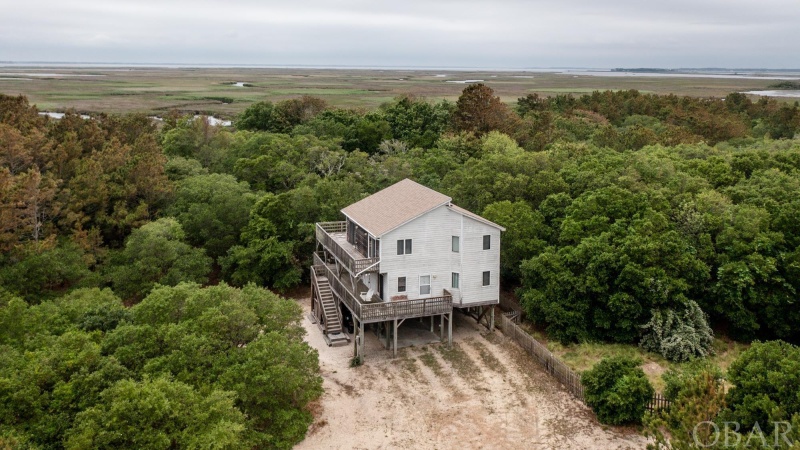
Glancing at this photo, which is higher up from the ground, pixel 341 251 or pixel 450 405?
pixel 341 251

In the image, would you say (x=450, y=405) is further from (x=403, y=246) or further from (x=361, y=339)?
(x=403, y=246)

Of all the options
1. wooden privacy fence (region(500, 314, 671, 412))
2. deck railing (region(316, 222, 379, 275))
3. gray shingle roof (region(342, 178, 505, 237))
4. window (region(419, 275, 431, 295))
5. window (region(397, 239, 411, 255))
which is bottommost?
wooden privacy fence (region(500, 314, 671, 412))

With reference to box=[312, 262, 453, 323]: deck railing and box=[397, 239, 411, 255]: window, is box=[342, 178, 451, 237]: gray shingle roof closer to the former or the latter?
box=[397, 239, 411, 255]: window

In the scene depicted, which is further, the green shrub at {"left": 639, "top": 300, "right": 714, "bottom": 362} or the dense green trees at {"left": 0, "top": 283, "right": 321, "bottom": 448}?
the green shrub at {"left": 639, "top": 300, "right": 714, "bottom": 362}

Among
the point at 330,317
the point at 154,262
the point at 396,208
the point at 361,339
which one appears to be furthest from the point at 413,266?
the point at 154,262

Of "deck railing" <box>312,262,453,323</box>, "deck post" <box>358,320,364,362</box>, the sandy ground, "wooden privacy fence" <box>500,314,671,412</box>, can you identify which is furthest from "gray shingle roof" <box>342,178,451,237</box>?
"wooden privacy fence" <box>500,314,671,412</box>

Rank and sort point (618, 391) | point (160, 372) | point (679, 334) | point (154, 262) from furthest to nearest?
point (154, 262), point (679, 334), point (618, 391), point (160, 372)
